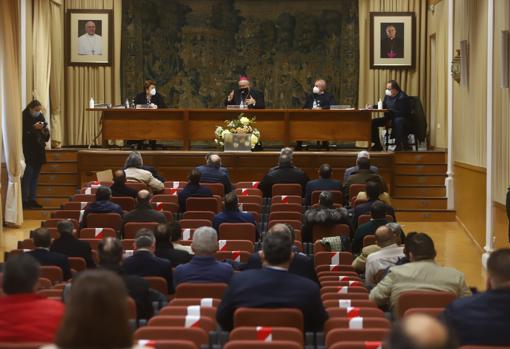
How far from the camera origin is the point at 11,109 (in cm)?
1584

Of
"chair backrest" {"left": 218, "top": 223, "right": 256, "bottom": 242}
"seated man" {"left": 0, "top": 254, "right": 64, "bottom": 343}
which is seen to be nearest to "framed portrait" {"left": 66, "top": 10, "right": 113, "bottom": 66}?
"chair backrest" {"left": 218, "top": 223, "right": 256, "bottom": 242}

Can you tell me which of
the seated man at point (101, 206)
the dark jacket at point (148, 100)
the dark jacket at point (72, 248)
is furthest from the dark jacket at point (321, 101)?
the dark jacket at point (72, 248)

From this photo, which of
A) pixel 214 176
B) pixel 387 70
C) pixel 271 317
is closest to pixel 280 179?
pixel 214 176

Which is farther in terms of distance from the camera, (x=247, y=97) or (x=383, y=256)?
(x=247, y=97)

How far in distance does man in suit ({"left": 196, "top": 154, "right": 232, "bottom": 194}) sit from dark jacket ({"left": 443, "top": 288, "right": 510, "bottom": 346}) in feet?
29.9

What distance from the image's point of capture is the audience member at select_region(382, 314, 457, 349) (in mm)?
2656

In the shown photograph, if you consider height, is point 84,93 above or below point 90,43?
below

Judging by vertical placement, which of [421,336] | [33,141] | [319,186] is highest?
[33,141]

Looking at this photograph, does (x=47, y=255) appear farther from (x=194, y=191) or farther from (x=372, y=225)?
(x=194, y=191)

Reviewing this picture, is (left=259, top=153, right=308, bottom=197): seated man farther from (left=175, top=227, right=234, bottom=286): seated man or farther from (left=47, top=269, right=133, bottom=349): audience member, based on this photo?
(left=47, top=269, right=133, bottom=349): audience member

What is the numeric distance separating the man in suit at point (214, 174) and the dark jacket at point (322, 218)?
8.97 ft

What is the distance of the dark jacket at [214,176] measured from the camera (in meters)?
14.1

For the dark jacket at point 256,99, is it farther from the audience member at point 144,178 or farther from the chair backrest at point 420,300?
the chair backrest at point 420,300

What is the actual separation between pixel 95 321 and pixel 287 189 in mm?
10809
